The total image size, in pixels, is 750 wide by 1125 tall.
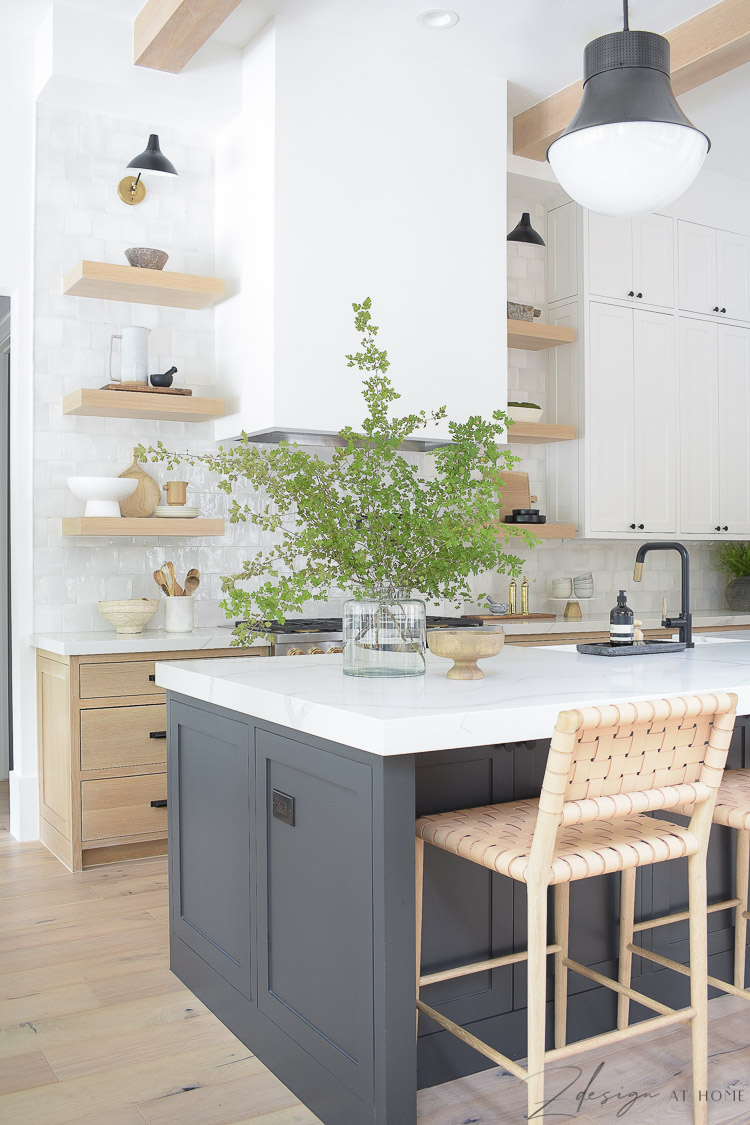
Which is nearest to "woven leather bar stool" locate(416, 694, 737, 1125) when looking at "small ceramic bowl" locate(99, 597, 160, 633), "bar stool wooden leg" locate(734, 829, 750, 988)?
"bar stool wooden leg" locate(734, 829, 750, 988)

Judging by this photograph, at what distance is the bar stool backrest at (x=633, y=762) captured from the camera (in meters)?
1.70

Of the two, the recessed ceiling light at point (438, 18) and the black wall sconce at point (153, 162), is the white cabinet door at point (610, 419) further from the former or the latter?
the black wall sconce at point (153, 162)

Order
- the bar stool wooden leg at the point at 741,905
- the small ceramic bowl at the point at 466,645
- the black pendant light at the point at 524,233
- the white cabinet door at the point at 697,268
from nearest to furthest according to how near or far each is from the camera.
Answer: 1. the small ceramic bowl at the point at 466,645
2. the bar stool wooden leg at the point at 741,905
3. the black pendant light at the point at 524,233
4. the white cabinet door at the point at 697,268

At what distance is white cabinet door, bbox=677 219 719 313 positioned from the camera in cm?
577

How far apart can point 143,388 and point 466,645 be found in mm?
2580

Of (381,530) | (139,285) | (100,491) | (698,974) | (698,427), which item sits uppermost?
(139,285)

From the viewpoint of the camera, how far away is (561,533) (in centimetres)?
524

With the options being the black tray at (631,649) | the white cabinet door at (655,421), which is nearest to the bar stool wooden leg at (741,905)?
the black tray at (631,649)

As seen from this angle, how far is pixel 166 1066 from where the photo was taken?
2.25 m

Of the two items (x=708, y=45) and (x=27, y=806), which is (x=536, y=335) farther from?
(x=27, y=806)

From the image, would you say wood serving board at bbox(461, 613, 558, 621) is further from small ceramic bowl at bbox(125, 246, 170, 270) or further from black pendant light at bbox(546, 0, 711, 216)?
black pendant light at bbox(546, 0, 711, 216)

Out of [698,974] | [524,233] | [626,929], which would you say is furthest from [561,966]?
[524,233]

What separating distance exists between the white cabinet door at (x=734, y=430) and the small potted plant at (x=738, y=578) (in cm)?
22

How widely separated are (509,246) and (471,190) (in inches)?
38.6
